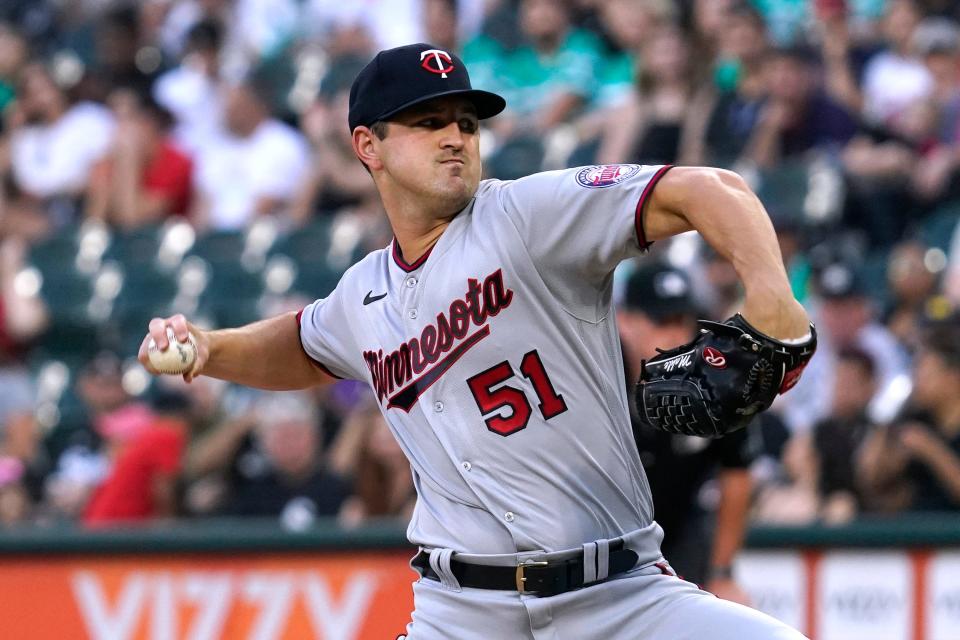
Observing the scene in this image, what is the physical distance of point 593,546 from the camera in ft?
11.3

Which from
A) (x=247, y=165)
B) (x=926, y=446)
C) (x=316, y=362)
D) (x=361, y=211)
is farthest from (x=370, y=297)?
(x=247, y=165)

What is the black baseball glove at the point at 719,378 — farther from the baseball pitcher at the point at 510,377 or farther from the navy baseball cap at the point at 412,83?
the navy baseball cap at the point at 412,83

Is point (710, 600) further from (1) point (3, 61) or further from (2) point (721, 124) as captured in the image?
(1) point (3, 61)

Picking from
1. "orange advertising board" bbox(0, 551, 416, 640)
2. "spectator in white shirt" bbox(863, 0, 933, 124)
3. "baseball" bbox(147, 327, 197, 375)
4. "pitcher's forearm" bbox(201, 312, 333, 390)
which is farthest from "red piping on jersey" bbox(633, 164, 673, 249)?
"spectator in white shirt" bbox(863, 0, 933, 124)

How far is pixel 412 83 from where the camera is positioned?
3584 mm

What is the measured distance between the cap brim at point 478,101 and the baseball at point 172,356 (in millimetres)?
714

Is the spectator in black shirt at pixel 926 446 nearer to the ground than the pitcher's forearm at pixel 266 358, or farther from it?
nearer to the ground

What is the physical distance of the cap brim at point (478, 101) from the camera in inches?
140

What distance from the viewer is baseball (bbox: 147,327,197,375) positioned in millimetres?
3738

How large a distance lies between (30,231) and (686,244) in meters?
5.40

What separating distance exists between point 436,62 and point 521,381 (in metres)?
0.74

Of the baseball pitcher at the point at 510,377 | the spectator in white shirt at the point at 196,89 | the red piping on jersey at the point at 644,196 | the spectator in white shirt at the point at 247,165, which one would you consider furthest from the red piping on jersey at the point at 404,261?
the spectator in white shirt at the point at 196,89

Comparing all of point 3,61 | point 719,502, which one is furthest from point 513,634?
point 3,61

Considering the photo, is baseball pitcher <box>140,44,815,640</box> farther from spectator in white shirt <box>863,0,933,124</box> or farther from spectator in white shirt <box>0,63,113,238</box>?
spectator in white shirt <box>0,63,113,238</box>
